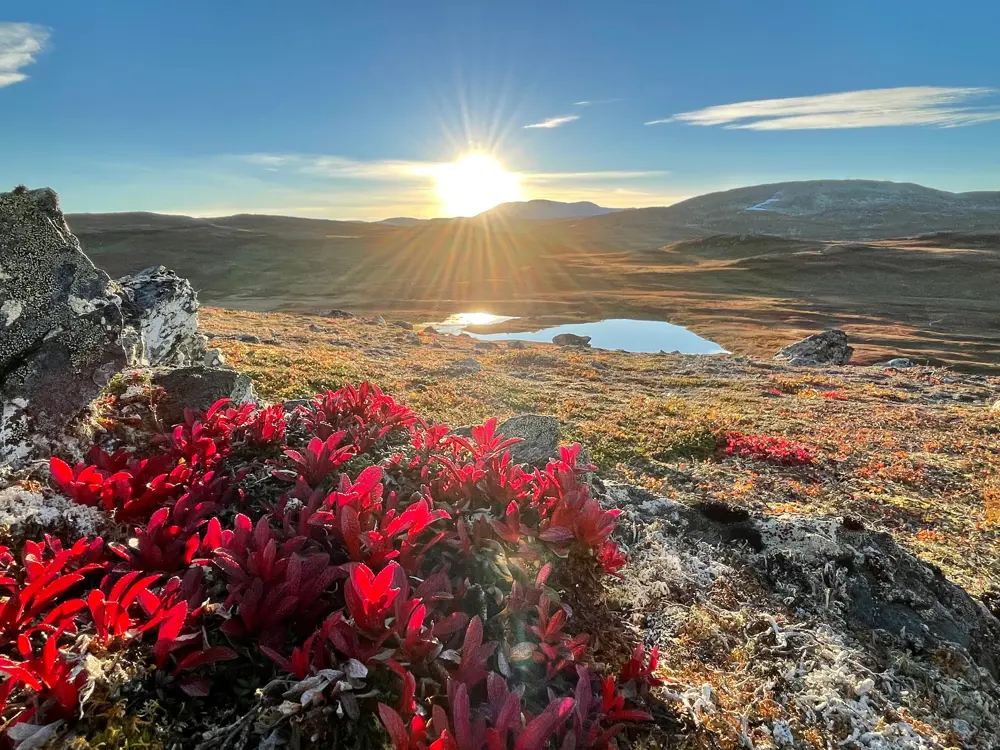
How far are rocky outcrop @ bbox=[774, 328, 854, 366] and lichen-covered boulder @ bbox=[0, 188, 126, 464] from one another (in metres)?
40.5

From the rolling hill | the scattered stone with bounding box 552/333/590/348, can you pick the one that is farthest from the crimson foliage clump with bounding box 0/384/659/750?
the rolling hill

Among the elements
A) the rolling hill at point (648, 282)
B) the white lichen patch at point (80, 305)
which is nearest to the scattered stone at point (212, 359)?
the white lichen patch at point (80, 305)

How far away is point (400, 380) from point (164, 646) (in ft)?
50.7

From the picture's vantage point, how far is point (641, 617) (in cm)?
393

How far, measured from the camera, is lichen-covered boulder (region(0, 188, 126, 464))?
455 centimetres

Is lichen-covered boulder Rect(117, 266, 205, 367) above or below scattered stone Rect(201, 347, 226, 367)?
above

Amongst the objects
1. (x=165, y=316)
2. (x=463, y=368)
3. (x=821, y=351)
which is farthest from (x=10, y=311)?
(x=821, y=351)

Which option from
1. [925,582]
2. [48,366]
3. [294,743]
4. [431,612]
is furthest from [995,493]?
[48,366]

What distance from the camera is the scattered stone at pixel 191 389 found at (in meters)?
5.72

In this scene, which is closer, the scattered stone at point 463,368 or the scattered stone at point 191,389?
the scattered stone at point 191,389

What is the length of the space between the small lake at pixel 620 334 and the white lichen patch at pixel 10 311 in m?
44.7

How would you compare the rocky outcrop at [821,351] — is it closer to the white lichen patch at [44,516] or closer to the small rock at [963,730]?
the small rock at [963,730]

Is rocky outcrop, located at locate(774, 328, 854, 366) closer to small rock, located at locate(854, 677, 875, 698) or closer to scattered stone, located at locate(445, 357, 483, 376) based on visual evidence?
scattered stone, located at locate(445, 357, 483, 376)

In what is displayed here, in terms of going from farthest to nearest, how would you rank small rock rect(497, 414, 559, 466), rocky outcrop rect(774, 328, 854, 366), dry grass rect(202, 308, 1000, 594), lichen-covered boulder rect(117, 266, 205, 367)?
rocky outcrop rect(774, 328, 854, 366), dry grass rect(202, 308, 1000, 594), lichen-covered boulder rect(117, 266, 205, 367), small rock rect(497, 414, 559, 466)
